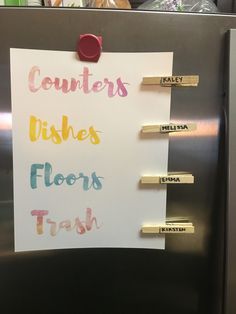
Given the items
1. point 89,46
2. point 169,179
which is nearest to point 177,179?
point 169,179

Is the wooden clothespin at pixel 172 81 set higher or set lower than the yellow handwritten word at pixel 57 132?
higher

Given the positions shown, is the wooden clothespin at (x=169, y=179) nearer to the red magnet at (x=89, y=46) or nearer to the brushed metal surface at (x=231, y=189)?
the brushed metal surface at (x=231, y=189)

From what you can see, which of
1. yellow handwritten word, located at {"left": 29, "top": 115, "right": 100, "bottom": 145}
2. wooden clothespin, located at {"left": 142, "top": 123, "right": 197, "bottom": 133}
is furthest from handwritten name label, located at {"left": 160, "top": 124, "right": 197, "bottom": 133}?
yellow handwritten word, located at {"left": 29, "top": 115, "right": 100, "bottom": 145}

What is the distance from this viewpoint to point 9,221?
2.14ft

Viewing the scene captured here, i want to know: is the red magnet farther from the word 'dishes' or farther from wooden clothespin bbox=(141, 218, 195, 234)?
wooden clothespin bbox=(141, 218, 195, 234)

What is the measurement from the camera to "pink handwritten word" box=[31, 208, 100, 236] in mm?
655

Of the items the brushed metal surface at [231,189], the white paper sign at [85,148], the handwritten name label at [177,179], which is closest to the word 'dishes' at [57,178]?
the white paper sign at [85,148]

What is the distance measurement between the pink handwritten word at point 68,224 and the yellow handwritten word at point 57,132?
0.13 metres

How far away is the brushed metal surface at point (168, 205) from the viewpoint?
0.62 meters

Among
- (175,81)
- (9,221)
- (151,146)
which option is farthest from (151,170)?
(9,221)

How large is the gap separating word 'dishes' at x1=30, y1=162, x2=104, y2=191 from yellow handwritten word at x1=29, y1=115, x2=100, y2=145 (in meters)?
0.05

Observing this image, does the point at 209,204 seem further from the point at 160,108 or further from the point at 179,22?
the point at 179,22

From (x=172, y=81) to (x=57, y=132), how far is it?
211mm

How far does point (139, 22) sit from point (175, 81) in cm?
11
